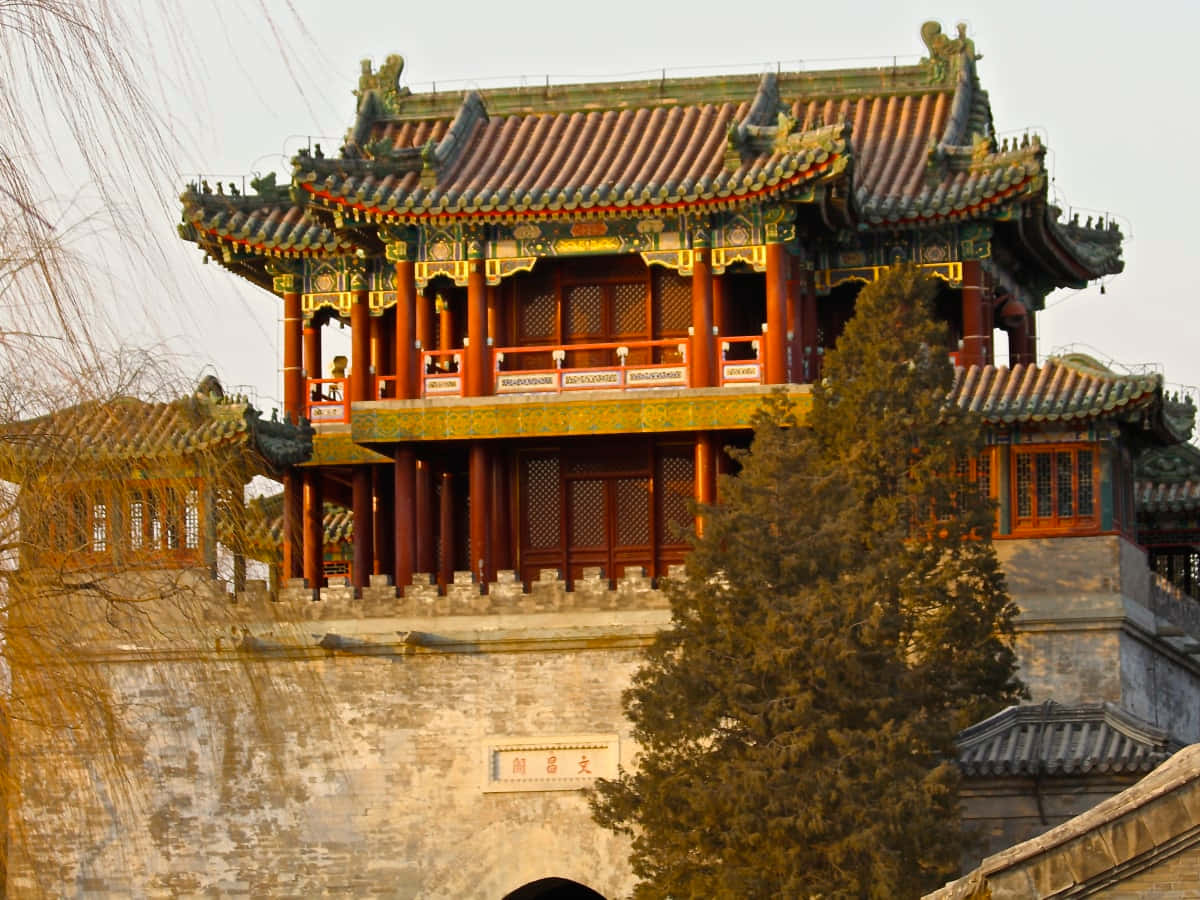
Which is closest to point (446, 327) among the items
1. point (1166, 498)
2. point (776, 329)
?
point (776, 329)

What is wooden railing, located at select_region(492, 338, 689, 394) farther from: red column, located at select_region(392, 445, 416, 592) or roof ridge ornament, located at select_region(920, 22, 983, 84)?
roof ridge ornament, located at select_region(920, 22, 983, 84)

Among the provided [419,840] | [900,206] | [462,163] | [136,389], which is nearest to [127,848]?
[419,840]

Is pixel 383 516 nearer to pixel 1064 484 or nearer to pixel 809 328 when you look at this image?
pixel 809 328

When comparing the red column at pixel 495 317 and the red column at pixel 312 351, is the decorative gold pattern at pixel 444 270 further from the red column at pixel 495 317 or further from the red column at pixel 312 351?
the red column at pixel 312 351

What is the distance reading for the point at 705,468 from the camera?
2583 centimetres

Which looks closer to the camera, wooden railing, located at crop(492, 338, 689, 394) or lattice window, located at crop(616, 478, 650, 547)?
wooden railing, located at crop(492, 338, 689, 394)

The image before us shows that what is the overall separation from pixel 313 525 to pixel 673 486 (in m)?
4.09

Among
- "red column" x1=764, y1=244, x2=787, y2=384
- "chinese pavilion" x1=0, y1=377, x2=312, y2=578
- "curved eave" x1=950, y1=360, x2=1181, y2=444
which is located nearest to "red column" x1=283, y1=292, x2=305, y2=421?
"red column" x1=764, y1=244, x2=787, y2=384

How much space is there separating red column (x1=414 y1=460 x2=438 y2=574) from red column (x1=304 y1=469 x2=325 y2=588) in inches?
75.6

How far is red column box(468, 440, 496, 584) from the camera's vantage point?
85.8 feet

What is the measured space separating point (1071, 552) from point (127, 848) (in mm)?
9422

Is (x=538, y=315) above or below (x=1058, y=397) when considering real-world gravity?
above

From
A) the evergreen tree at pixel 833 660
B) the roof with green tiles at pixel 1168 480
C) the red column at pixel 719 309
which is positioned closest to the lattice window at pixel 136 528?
the evergreen tree at pixel 833 660

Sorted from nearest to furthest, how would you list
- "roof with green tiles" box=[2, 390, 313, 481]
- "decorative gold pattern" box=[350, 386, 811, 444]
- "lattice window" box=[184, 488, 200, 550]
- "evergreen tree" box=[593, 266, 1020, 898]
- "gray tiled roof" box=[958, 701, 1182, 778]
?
1. "roof with green tiles" box=[2, 390, 313, 481]
2. "lattice window" box=[184, 488, 200, 550]
3. "evergreen tree" box=[593, 266, 1020, 898]
4. "gray tiled roof" box=[958, 701, 1182, 778]
5. "decorative gold pattern" box=[350, 386, 811, 444]
